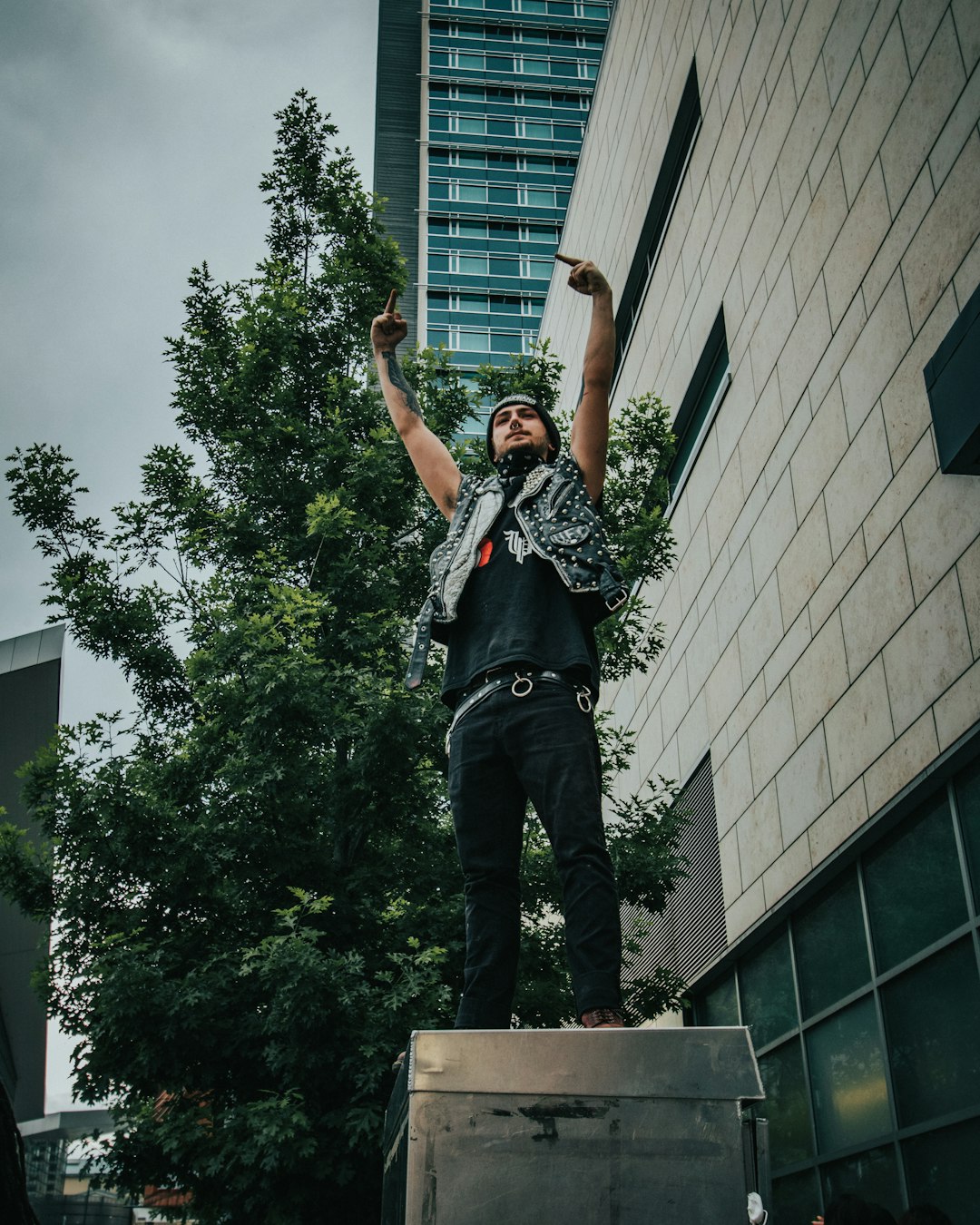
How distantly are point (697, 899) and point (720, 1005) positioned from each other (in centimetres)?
115

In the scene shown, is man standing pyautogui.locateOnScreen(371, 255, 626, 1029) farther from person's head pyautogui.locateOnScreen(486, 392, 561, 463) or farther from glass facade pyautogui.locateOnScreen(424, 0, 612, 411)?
glass facade pyautogui.locateOnScreen(424, 0, 612, 411)

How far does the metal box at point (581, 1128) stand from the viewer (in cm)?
227

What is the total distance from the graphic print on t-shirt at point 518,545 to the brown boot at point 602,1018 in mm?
1354

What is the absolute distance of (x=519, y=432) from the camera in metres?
3.80

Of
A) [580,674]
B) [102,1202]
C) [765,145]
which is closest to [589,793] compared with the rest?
[580,674]

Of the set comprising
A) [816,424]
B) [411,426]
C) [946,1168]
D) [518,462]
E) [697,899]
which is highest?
[816,424]

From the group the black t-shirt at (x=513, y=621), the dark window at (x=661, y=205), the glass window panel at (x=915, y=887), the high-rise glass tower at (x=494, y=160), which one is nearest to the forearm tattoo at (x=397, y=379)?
the black t-shirt at (x=513, y=621)

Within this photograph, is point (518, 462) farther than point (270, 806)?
No

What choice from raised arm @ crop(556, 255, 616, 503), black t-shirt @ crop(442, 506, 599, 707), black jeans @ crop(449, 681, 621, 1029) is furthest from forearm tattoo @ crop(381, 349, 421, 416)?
black jeans @ crop(449, 681, 621, 1029)

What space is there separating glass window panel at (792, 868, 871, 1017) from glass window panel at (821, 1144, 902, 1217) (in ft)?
3.52

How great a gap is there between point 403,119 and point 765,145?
65258mm

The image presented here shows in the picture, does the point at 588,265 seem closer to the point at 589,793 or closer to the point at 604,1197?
the point at 589,793

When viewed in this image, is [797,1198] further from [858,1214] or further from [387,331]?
[387,331]

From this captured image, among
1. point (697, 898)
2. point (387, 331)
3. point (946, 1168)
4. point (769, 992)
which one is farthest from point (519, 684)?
point (697, 898)
